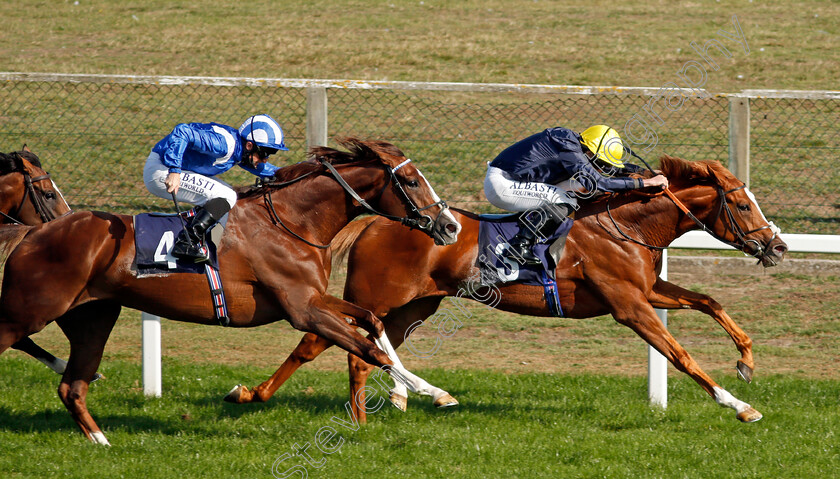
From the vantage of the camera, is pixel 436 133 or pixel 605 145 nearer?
pixel 605 145

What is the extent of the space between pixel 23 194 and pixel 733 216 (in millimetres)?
4838

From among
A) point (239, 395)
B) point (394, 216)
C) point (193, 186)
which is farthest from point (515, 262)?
point (193, 186)

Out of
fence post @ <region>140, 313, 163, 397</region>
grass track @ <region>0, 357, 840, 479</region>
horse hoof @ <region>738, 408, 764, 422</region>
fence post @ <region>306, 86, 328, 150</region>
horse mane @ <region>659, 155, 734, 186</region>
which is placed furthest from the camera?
fence post @ <region>306, 86, 328, 150</region>

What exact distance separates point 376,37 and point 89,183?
766 cm

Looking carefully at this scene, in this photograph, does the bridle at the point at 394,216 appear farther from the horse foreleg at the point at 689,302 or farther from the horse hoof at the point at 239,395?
the horse foreleg at the point at 689,302

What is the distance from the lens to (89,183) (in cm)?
1248

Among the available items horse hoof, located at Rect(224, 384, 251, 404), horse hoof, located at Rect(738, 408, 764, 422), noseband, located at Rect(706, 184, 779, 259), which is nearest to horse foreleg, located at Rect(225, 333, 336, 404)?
horse hoof, located at Rect(224, 384, 251, 404)

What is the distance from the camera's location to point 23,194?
7250 millimetres

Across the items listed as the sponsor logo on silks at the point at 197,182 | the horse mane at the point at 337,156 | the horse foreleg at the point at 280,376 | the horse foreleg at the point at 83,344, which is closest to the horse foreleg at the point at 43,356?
the horse foreleg at the point at 83,344

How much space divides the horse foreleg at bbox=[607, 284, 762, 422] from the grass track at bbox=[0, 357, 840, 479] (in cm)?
19

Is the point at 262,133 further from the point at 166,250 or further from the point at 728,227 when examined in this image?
the point at 728,227

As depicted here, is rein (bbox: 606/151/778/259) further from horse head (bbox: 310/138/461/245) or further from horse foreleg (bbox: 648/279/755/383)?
horse head (bbox: 310/138/461/245)

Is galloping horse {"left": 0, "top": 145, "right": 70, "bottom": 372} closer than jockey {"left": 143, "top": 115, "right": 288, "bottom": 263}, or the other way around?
jockey {"left": 143, "top": 115, "right": 288, "bottom": 263}

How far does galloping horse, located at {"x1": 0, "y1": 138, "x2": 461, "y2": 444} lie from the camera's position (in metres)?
5.64
